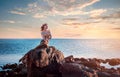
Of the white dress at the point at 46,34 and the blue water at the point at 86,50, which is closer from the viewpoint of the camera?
the white dress at the point at 46,34

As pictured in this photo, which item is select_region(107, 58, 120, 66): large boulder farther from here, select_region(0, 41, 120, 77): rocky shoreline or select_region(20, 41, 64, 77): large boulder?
select_region(20, 41, 64, 77): large boulder

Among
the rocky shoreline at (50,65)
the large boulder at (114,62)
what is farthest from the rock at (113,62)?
the rocky shoreline at (50,65)

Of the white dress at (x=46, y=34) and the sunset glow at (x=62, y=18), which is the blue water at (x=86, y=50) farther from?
the white dress at (x=46, y=34)

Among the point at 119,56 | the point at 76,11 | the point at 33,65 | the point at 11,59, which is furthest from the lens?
the point at 11,59

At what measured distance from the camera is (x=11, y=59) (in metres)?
6.89

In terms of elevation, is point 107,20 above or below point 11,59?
above

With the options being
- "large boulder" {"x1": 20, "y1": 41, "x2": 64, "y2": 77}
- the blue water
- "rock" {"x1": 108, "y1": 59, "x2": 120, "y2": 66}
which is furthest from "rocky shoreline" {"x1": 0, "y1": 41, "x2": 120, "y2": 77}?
"rock" {"x1": 108, "y1": 59, "x2": 120, "y2": 66}

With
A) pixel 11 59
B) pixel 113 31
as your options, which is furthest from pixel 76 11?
pixel 11 59

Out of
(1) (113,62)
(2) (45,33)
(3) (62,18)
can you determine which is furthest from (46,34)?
(1) (113,62)

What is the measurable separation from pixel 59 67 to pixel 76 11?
1397 mm

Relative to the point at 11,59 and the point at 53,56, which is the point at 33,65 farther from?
the point at 11,59

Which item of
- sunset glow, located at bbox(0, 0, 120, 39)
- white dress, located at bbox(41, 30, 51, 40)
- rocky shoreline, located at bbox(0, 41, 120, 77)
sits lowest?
rocky shoreline, located at bbox(0, 41, 120, 77)

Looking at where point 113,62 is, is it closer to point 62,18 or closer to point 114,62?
point 114,62

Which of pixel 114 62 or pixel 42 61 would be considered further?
pixel 114 62
